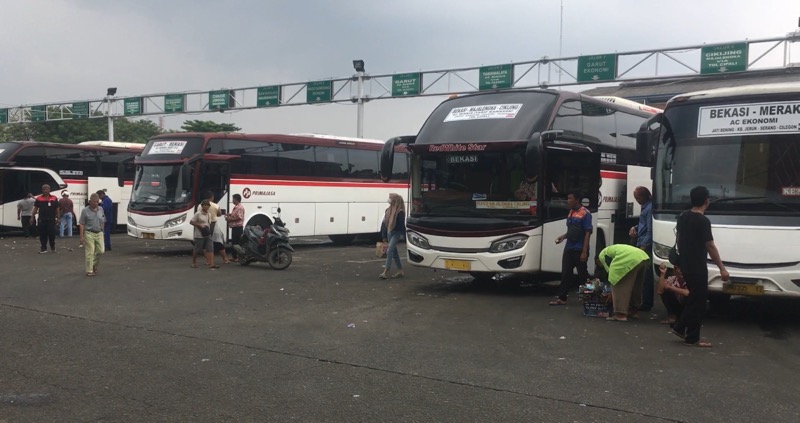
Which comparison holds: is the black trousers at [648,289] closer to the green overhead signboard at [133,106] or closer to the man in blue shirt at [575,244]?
the man in blue shirt at [575,244]

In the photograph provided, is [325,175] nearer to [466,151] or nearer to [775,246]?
[466,151]

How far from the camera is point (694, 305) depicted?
7.95 m

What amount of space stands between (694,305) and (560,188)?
171 inches

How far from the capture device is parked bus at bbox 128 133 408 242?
19.0 meters

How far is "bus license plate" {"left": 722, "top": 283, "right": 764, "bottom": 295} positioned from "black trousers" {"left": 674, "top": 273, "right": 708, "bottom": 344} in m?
1.19

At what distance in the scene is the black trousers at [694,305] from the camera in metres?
7.92

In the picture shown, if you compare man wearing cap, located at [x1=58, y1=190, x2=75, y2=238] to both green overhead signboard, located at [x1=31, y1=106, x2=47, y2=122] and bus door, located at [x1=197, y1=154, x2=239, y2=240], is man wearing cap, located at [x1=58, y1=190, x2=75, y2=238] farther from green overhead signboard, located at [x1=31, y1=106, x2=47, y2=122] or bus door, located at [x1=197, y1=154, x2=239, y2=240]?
green overhead signboard, located at [x1=31, y1=106, x2=47, y2=122]

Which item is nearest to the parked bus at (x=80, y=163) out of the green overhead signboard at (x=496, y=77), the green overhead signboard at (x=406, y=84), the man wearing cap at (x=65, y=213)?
the man wearing cap at (x=65, y=213)

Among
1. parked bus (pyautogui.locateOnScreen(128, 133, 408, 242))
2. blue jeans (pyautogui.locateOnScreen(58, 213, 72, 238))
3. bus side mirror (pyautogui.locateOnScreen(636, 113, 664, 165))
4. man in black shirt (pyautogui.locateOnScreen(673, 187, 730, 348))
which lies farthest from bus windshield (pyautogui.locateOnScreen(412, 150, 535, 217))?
blue jeans (pyautogui.locateOnScreen(58, 213, 72, 238))

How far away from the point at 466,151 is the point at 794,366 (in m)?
6.09

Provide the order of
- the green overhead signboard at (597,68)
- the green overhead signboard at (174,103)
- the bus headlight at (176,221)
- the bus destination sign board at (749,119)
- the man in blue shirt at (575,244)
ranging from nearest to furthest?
the bus destination sign board at (749,119) < the man in blue shirt at (575,244) < the bus headlight at (176,221) < the green overhead signboard at (597,68) < the green overhead signboard at (174,103)

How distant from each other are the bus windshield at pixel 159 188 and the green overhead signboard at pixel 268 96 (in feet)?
57.8

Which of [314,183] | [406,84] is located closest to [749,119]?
[314,183]

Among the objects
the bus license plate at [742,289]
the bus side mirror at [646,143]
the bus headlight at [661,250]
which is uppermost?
the bus side mirror at [646,143]
